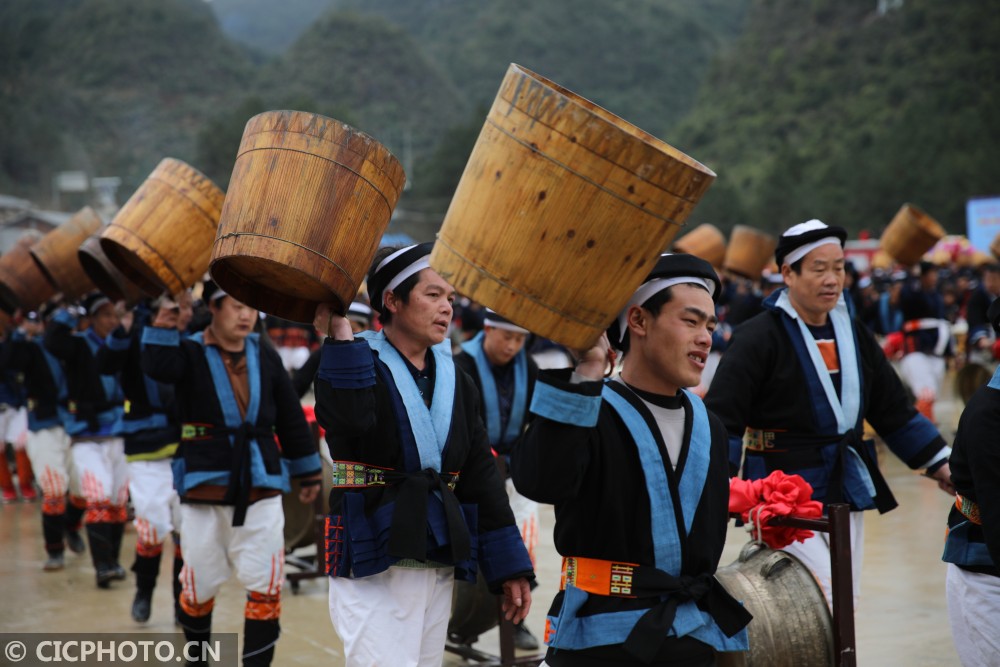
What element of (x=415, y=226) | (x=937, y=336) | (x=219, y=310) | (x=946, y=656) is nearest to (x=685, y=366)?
(x=219, y=310)

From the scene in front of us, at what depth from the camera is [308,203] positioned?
312 centimetres

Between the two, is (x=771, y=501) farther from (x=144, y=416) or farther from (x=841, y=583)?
(x=144, y=416)

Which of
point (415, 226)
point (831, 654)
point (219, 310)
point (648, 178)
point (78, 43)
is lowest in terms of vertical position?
point (831, 654)

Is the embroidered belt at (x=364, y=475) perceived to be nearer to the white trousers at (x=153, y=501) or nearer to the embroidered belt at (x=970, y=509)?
the embroidered belt at (x=970, y=509)

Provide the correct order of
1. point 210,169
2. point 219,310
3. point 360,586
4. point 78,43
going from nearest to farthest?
point 360,586 < point 219,310 < point 210,169 < point 78,43

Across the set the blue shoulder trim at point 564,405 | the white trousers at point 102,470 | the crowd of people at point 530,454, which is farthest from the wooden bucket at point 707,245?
the blue shoulder trim at point 564,405

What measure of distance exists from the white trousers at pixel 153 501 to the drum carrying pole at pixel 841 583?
4.01 m

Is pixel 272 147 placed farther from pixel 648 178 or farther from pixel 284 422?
pixel 284 422

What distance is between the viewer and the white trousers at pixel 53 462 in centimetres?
868

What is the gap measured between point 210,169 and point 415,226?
13.6 meters

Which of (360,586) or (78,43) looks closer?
(360,586)

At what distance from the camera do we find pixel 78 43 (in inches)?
3644

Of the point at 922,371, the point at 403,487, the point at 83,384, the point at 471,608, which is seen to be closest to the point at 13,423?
the point at 83,384

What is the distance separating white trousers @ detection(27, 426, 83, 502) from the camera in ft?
28.5
